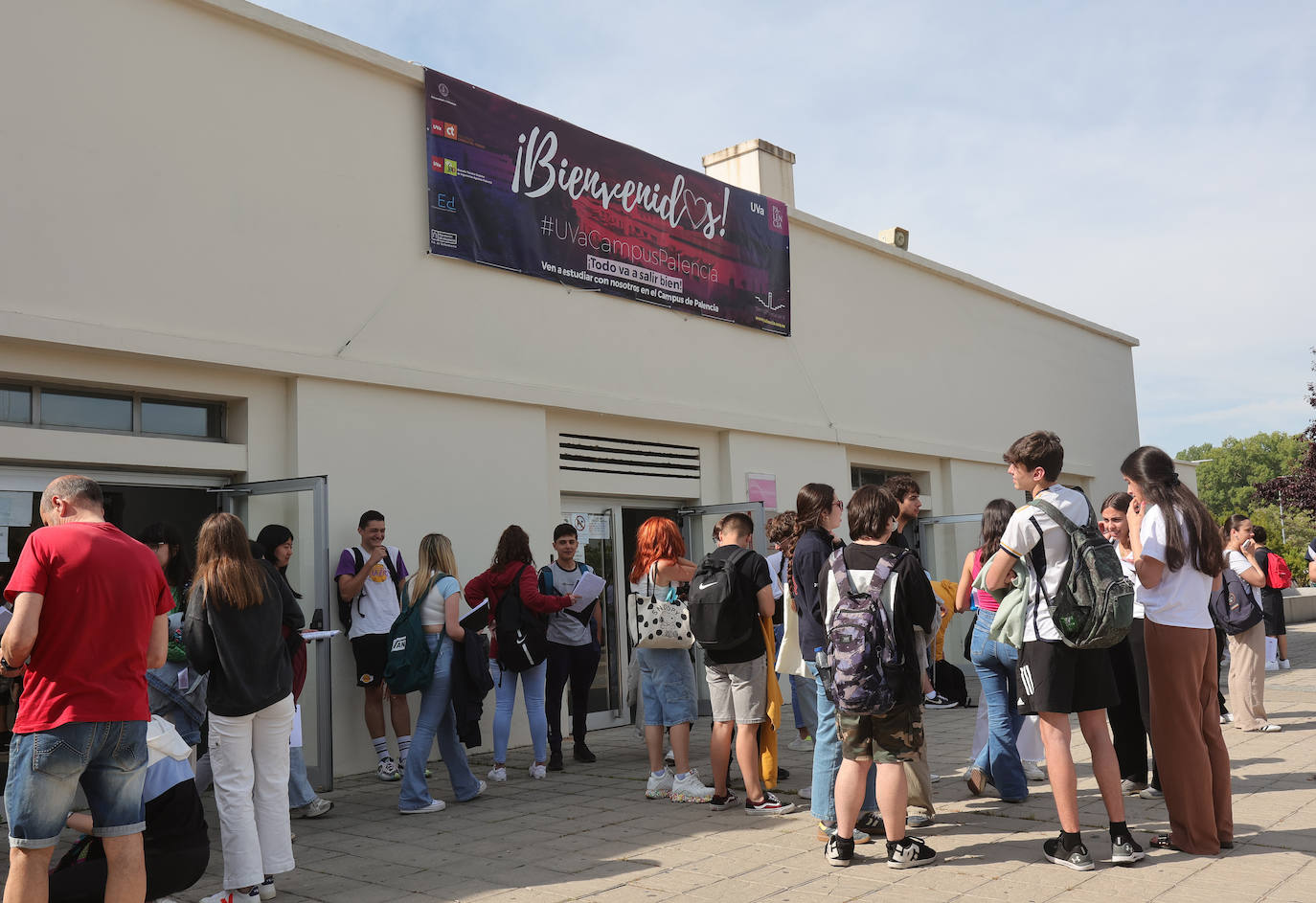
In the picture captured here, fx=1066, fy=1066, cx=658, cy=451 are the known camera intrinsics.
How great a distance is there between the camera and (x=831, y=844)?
4.87 metres

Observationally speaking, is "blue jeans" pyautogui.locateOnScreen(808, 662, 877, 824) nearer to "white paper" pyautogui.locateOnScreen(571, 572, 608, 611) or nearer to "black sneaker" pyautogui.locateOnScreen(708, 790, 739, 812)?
"black sneaker" pyautogui.locateOnScreen(708, 790, 739, 812)

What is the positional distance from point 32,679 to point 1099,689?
421 centimetres

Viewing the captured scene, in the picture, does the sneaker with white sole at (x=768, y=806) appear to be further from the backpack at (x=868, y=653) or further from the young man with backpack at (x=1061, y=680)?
the young man with backpack at (x=1061, y=680)

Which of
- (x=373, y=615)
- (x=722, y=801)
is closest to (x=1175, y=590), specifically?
(x=722, y=801)

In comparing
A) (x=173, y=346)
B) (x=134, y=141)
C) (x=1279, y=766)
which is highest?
(x=134, y=141)

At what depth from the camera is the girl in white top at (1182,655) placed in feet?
15.4

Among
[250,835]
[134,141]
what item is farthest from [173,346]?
[250,835]

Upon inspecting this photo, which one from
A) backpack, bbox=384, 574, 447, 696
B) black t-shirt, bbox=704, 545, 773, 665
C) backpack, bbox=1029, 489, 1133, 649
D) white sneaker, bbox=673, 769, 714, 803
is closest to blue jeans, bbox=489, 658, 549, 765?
backpack, bbox=384, 574, 447, 696

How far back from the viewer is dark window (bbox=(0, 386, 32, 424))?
6.70 metres

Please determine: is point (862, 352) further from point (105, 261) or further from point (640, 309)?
point (105, 261)

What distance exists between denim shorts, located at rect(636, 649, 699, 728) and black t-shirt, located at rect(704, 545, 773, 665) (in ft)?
1.76

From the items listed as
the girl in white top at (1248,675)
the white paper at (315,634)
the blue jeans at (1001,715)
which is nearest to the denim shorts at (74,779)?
the white paper at (315,634)

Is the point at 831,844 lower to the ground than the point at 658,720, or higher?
lower

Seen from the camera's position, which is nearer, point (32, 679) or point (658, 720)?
point (32, 679)
